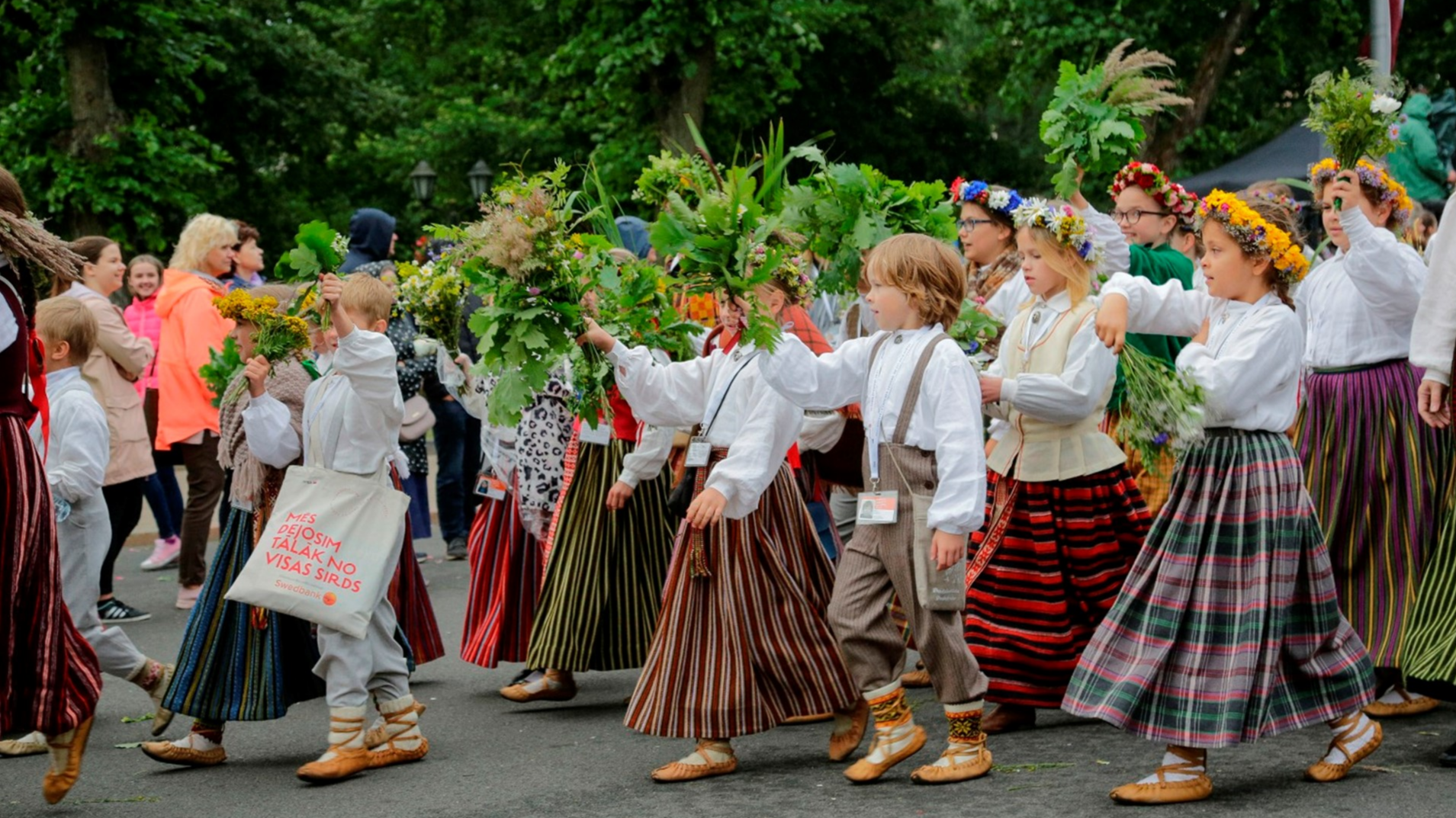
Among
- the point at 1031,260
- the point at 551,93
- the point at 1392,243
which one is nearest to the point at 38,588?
the point at 1031,260

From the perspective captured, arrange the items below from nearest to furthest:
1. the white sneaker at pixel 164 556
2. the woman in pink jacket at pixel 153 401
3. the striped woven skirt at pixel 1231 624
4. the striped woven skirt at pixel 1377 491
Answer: the striped woven skirt at pixel 1231 624, the striped woven skirt at pixel 1377 491, the woman in pink jacket at pixel 153 401, the white sneaker at pixel 164 556

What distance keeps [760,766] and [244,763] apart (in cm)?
184

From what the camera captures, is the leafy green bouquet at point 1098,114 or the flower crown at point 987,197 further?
the flower crown at point 987,197

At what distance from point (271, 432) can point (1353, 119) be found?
3687 mm

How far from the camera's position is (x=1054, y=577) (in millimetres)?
5801

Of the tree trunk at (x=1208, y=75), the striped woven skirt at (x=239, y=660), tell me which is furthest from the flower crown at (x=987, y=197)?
the tree trunk at (x=1208, y=75)

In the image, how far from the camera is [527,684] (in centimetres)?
706

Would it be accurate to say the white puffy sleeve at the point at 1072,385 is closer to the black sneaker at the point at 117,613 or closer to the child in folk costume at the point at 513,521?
the child in folk costume at the point at 513,521

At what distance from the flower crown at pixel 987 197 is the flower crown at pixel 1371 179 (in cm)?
97

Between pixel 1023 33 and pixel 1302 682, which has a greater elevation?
pixel 1023 33

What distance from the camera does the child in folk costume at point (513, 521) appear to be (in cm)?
701

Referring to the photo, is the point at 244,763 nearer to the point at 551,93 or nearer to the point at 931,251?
the point at 931,251

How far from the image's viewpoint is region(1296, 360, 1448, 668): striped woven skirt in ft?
19.1

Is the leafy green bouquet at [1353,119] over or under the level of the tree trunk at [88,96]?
under
